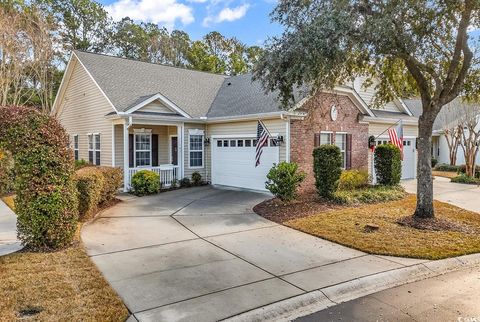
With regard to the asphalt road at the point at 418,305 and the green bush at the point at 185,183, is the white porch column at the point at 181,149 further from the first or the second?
the asphalt road at the point at 418,305

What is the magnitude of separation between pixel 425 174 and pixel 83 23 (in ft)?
113

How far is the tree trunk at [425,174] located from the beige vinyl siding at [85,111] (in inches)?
479

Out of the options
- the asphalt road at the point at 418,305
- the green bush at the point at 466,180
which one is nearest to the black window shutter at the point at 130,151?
the asphalt road at the point at 418,305

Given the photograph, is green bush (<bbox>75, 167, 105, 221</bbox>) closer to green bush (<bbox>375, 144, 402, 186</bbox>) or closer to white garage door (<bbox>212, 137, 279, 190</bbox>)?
white garage door (<bbox>212, 137, 279, 190</bbox>)

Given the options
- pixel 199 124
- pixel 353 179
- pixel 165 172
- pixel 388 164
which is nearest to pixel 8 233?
pixel 165 172

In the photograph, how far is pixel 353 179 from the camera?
14648 mm

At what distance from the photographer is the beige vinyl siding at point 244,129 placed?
1342 cm

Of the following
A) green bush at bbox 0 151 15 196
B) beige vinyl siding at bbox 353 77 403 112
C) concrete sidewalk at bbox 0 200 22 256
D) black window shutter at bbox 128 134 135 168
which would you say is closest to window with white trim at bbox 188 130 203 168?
black window shutter at bbox 128 134 135 168

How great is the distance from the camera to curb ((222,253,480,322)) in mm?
4551

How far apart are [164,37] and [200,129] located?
955 inches

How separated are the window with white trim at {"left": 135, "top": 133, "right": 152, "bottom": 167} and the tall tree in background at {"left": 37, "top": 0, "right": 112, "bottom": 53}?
19148 millimetres

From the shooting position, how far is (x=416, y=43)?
28.4 ft

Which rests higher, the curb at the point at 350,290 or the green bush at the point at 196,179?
the green bush at the point at 196,179

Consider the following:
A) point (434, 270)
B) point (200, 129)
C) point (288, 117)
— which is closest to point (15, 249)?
point (434, 270)
